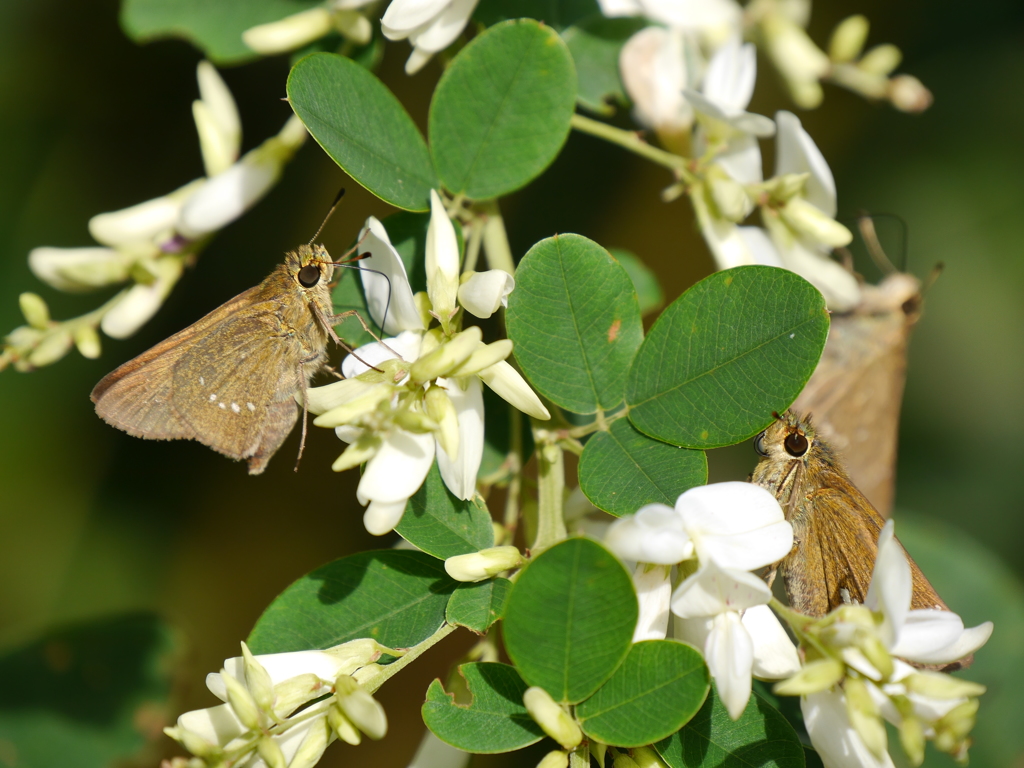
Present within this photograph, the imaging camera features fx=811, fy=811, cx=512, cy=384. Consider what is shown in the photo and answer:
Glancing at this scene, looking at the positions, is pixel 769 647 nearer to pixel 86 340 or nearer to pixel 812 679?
pixel 812 679

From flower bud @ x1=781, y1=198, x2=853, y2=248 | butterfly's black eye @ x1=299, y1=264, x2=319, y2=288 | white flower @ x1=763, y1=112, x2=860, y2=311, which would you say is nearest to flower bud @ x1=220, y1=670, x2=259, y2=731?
butterfly's black eye @ x1=299, y1=264, x2=319, y2=288

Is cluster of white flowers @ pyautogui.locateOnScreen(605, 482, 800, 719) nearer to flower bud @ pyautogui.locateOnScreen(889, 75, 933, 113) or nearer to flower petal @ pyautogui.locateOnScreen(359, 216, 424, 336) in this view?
flower petal @ pyautogui.locateOnScreen(359, 216, 424, 336)

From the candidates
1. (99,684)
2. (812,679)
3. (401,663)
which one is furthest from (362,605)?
(99,684)

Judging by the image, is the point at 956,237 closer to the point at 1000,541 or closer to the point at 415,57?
the point at 1000,541

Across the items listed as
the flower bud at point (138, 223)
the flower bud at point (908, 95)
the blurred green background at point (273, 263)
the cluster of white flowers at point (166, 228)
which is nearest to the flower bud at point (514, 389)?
the cluster of white flowers at point (166, 228)

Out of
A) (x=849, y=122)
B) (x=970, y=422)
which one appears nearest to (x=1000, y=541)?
(x=970, y=422)

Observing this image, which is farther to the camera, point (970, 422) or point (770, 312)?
point (970, 422)

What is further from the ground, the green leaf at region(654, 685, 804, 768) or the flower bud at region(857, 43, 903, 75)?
the flower bud at region(857, 43, 903, 75)
